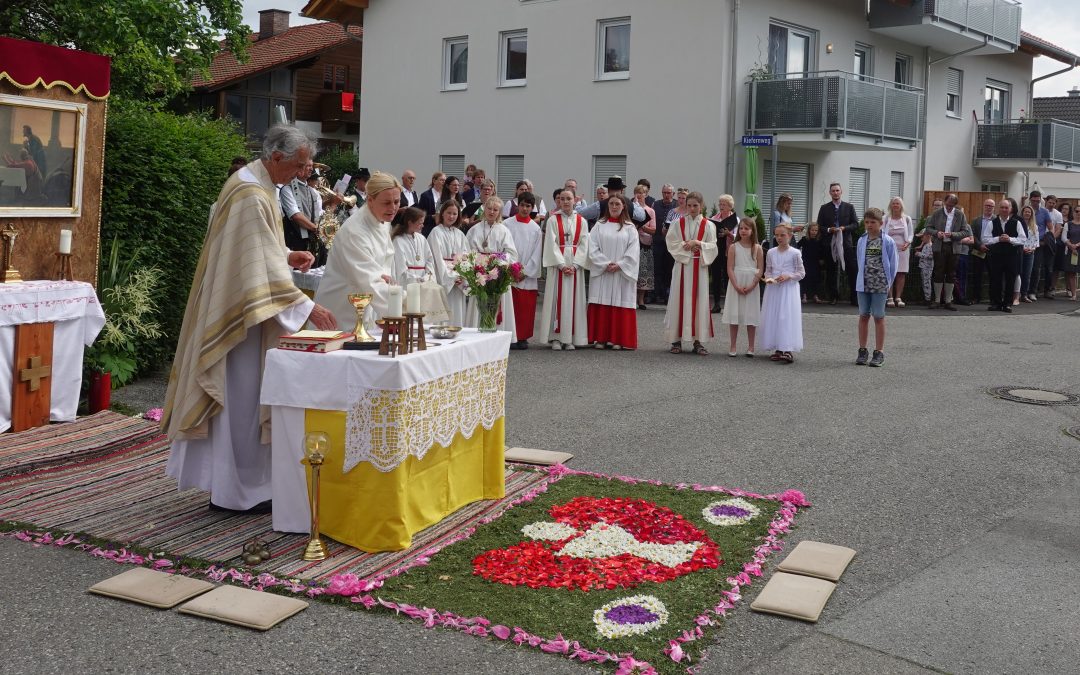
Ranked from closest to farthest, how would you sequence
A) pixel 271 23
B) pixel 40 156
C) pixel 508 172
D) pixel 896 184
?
pixel 40 156 < pixel 508 172 < pixel 896 184 < pixel 271 23

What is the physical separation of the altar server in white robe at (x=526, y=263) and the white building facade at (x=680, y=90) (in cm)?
1019

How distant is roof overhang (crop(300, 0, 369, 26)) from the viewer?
101ft

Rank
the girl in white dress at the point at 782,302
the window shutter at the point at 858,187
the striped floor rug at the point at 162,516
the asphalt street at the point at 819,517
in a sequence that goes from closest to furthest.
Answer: the asphalt street at the point at 819,517, the striped floor rug at the point at 162,516, the girl in white dress at the point at 782,302, the window shutter at the point at 858,187

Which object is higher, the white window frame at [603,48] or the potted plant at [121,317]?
the white window frame at [603,48]

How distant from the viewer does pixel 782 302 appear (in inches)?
550

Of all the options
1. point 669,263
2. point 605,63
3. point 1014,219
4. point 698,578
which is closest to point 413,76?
point 605,63

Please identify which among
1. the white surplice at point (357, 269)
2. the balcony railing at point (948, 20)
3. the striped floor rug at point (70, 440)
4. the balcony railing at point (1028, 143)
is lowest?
the striped floor rug at point (70, 440)

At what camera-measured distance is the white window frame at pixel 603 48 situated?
26.3 metres

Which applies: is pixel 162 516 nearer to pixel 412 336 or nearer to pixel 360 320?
pixel 360 320

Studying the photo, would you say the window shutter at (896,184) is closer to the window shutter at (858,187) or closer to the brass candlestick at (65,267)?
the window shutter at (858,187)

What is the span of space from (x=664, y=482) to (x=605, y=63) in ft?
66.8

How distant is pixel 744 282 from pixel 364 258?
7.91 metres

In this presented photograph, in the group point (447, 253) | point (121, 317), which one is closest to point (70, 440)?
point (121, 317)

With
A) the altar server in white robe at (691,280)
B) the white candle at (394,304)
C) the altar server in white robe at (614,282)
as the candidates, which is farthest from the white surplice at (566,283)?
the white candle at (394,304)
